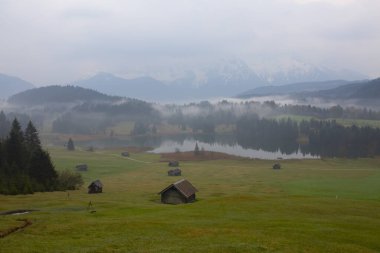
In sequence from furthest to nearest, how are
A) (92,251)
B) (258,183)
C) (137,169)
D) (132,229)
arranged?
1. (137,169)
2. (258,183)
3. (132,229)
4. (92,251)

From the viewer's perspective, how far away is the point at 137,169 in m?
142

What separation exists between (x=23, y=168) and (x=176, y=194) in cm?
3732

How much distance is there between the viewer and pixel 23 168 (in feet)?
299

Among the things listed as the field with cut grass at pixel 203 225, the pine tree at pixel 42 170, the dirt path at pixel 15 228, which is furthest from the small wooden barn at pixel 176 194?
the dirt path at pixel 15 228

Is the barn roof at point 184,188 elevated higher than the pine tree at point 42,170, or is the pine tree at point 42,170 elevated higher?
the pine tree at point 42,170

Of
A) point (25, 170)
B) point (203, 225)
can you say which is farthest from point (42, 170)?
point (203, 225)

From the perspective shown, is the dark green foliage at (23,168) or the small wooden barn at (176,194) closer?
the small wooden barn at (176,194)

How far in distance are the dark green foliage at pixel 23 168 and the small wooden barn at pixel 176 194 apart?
82.0ft

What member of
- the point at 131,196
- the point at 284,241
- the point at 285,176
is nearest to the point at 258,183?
the point at 285,176

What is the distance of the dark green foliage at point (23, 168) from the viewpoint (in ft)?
255

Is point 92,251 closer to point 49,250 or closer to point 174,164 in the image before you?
point 49,250

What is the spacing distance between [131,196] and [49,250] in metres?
48.0

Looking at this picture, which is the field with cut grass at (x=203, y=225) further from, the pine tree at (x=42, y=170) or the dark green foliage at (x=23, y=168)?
the pine tree at (x=42, y=170)

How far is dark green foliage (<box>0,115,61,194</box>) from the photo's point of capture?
7781cm
